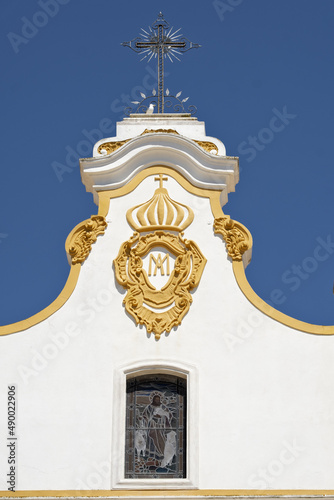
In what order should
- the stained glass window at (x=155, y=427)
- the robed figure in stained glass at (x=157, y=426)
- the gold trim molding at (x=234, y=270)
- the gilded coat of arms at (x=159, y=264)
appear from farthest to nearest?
1. the gilded coat of arms at (x=159, y=264)
2. the gold trim molding at (x=234, y=270)
3. the robed figure in stained glass at (x=157, y=426)
4. the stained glass window at (x=155, y=427)

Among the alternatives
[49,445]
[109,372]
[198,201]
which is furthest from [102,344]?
[198,201]

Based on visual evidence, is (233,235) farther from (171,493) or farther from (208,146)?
(171,493)

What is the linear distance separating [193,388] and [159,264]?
2059mm

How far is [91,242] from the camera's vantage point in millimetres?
17297

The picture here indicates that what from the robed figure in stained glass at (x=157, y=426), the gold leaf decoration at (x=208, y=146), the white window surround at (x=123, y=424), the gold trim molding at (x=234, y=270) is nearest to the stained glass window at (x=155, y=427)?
the robed figure in stained glass at (x=157, y=426)

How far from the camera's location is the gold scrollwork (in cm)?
1667

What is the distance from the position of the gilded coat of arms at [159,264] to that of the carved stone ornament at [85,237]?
46 centimetres

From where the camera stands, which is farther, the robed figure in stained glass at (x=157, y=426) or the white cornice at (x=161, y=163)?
the white cornice at (x=161, y=163)

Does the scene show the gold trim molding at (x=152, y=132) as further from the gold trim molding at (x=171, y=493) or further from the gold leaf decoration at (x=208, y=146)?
the gold trim molding at (x=171, y=493)

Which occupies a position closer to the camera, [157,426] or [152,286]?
[157,426]

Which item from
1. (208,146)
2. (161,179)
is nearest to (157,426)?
(161,179)

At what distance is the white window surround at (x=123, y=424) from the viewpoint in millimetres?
15609

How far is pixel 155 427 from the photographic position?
639 inches

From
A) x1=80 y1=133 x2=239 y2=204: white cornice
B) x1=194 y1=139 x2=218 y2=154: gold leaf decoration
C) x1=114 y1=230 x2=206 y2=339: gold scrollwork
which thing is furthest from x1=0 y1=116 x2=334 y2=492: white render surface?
x1=194 y1=139 x2=218 y2=154: gold leaf decoration
